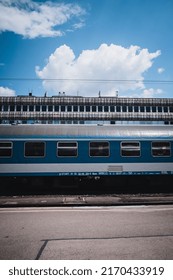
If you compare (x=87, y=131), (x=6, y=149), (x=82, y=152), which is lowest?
(x=82, y=152)

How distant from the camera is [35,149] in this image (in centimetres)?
1389

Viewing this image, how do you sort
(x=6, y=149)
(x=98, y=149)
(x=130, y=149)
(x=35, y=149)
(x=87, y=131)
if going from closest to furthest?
(x=6, y=149) < (x=35, y=149) < (x=98, y=149) < (x=130, y=149) < (x=87, y=131)

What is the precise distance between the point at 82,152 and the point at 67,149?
887 millimetres

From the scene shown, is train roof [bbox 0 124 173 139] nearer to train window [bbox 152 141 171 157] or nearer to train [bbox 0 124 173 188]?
train [bbox 0 124 173 188]

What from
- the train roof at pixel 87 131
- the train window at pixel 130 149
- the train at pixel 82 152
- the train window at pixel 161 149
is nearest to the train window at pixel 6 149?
the train at pixel 82 152

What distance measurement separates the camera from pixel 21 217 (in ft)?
27.1

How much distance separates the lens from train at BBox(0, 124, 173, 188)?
13.8m

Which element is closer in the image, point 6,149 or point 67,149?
point 6,149

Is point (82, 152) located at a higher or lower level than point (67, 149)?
lower

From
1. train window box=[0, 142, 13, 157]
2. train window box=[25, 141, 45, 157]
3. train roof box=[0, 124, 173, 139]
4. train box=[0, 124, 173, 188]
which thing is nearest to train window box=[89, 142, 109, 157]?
train box=[0, 124, 173, 188]

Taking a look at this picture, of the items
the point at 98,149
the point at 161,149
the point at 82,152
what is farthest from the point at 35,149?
the point at 161,149

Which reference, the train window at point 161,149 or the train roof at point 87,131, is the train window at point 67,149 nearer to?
the train roof at point 87,131

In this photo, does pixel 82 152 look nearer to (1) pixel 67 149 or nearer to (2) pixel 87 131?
(1) pixel 67 149
